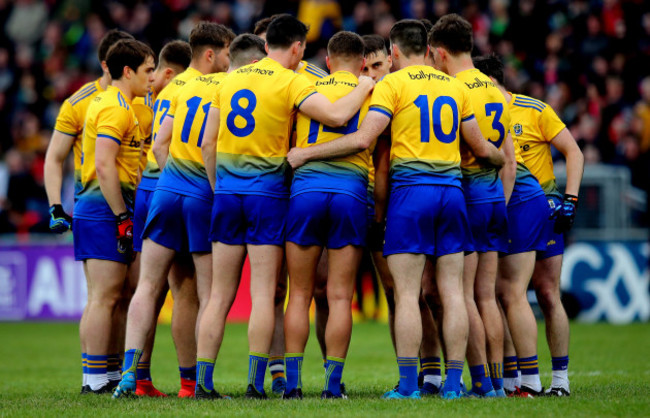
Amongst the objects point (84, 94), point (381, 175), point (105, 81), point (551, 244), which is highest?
point (105, 81)

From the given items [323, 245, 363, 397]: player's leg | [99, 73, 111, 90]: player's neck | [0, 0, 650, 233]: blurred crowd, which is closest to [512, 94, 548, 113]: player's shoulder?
[323, 245, 363, 397]: player's leg

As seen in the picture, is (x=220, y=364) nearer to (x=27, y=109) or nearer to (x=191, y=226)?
(x=191, y=226)

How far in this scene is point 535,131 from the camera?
9172 millimetres

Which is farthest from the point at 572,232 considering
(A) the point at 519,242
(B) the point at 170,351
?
(A) the point at 519,242

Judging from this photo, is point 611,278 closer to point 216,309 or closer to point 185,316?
point 185,316

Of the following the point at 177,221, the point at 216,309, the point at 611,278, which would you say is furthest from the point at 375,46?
the point at 611,278

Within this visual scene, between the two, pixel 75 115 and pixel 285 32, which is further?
pixel 75 115

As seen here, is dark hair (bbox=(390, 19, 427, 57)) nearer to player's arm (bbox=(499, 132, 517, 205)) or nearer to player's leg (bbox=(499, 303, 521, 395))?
player's arm (bbox=(499, 132, 517, 205))

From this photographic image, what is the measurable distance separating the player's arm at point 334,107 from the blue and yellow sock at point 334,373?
195 cm

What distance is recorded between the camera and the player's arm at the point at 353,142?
7.79 meters

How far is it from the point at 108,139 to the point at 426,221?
3124 mm

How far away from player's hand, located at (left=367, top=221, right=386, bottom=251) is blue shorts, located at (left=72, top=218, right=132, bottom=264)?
2.40m

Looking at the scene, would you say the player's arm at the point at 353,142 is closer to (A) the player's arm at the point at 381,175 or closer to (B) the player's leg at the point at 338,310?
(A) the player's arm at the point at 381,175

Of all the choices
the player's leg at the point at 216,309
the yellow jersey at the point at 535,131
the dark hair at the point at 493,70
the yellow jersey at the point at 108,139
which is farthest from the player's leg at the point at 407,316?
the yellow jersey at the point at 108,139
